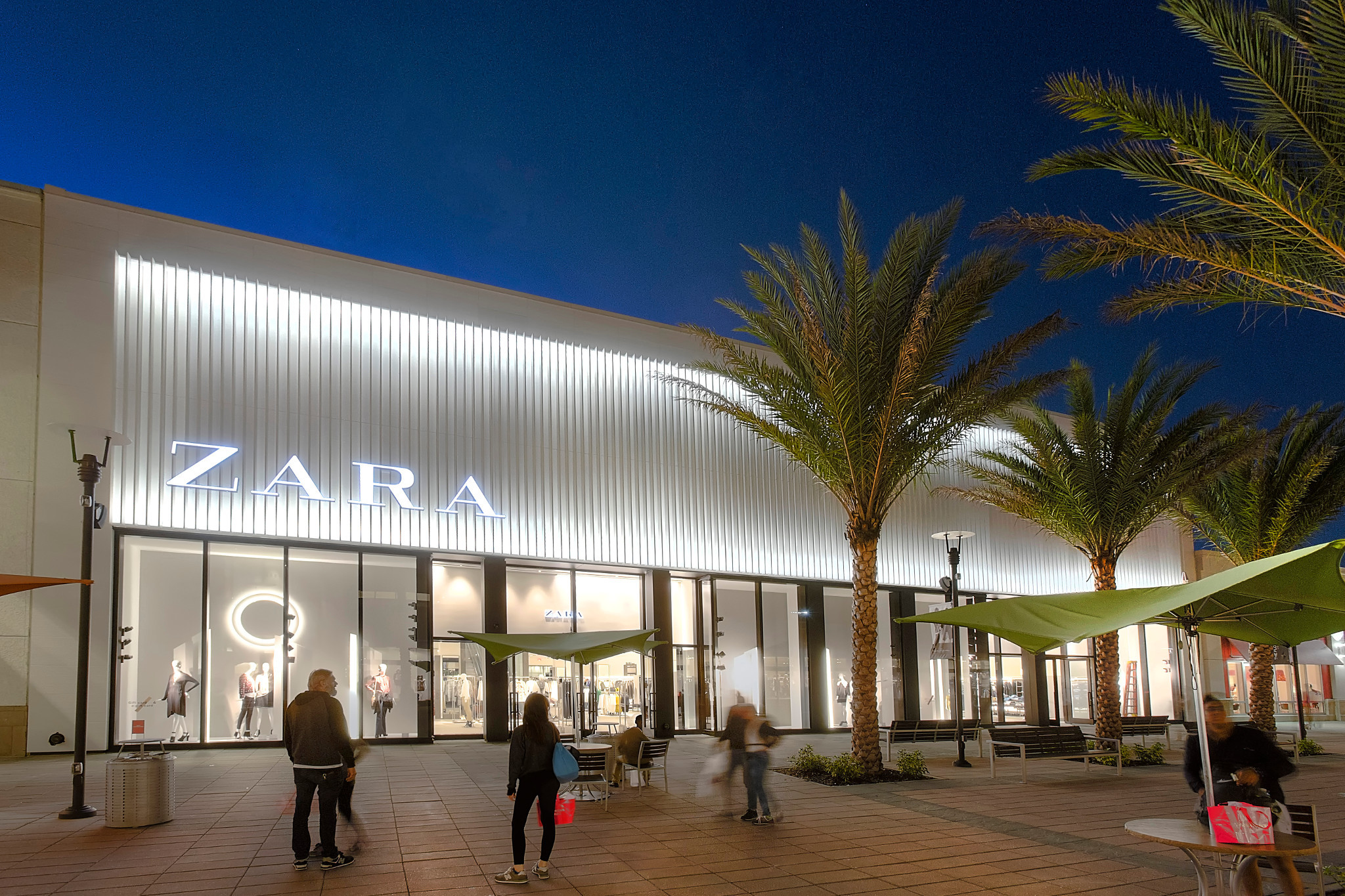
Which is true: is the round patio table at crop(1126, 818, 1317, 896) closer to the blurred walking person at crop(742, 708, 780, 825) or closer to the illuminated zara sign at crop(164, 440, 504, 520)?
the blurred walking person at crop(742, 708, 780, 825)

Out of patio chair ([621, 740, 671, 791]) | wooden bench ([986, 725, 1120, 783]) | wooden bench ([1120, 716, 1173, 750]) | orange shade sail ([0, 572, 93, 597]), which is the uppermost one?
orange shade sail ([0, 572, 93, 597])

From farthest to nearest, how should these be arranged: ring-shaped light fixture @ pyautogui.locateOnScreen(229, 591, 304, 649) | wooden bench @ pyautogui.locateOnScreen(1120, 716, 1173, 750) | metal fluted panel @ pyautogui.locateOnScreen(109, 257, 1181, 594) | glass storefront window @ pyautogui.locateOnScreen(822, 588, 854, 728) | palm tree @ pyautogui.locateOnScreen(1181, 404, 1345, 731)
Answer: glass storefront window @ pyautogui.locateOnScreen(822, 588, 854, 728)
palm tree @ pyautogui.locateOnScreen(1181, 404, 1345, 731)
wooden bench @ pyautogui.locateOnScreen(1120, 716, 1173, 750)
ring-shaped light fixture @ pyautogui.locateOnScreen(229, 591, 304, 649)
metal fluted panel @ pyautogui.locateOnScreen(109, 257, 1181, 594)

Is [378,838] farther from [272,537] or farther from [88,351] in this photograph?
[88,351]

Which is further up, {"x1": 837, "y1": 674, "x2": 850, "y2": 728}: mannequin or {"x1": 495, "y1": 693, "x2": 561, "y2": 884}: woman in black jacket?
{"x1": 495, "y1": 693, "x2": 561, "y2": 884}: woman in black jacket

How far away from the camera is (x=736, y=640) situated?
25828 millimetres

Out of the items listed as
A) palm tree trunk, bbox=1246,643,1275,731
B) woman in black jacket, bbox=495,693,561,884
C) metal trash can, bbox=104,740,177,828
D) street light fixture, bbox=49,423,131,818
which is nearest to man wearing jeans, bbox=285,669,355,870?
woman in black jacket, bbox=495,693,561,884

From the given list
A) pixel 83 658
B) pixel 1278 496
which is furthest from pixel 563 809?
pixel 1278 496

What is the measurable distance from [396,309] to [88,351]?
6.12 metres

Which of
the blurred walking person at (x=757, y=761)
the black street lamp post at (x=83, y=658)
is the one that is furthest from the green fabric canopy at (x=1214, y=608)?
the black street lamp post at (x=83, y=658)

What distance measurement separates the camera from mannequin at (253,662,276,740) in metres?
19.5

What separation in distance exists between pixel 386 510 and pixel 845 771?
1113 cm

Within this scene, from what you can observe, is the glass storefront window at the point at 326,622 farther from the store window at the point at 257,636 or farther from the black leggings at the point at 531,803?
the black leggings at the point at 531,803

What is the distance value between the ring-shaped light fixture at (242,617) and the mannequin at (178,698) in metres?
1.16

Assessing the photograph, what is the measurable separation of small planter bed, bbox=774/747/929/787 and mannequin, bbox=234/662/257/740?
10.4 m
